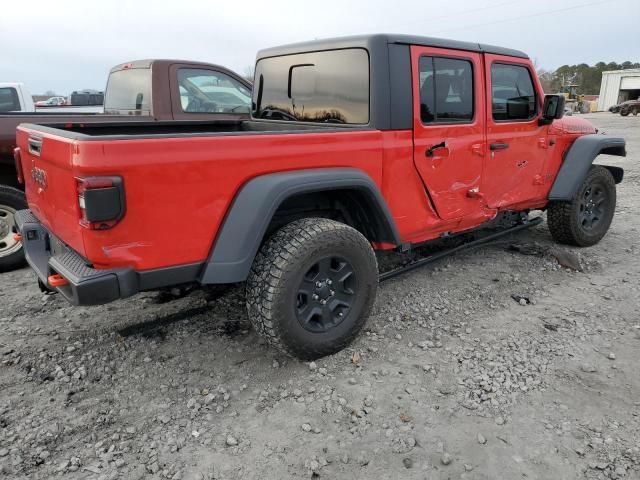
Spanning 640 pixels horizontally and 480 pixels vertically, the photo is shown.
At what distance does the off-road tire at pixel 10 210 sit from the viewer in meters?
4.56

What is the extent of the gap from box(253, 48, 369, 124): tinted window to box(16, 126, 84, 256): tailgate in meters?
1.73

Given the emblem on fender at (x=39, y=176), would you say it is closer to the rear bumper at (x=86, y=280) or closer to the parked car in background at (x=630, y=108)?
the rear bumper at (x=86, y=280)

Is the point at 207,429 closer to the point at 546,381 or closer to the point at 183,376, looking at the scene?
the point at 183,376

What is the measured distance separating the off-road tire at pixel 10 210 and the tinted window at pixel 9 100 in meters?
3.59

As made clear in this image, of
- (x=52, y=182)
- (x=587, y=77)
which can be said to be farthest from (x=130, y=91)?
(x=587, y=77)

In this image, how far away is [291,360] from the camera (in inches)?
121

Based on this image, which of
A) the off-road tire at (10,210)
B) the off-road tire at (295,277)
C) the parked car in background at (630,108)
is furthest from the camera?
the parked car in background at (630,108)

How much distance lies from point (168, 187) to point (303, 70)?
1739 millimetres

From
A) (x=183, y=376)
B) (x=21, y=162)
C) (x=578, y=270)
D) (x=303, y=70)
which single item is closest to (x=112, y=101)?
(x=21, y=162)

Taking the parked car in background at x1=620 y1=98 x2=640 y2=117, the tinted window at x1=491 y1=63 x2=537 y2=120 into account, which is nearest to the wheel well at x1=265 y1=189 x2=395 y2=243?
the tinted window at x1=491 y1=63 x2=537 y2=120

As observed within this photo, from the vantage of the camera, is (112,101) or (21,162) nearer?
(21,162)

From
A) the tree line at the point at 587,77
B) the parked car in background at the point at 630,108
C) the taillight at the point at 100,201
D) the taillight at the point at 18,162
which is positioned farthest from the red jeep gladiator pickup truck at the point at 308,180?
the tree line at the point at 587,77

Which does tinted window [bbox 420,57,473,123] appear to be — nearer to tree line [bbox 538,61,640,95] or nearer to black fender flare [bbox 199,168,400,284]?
black fender flare [bbox 199,168,400,284]

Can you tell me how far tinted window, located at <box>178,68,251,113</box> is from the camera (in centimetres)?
563
